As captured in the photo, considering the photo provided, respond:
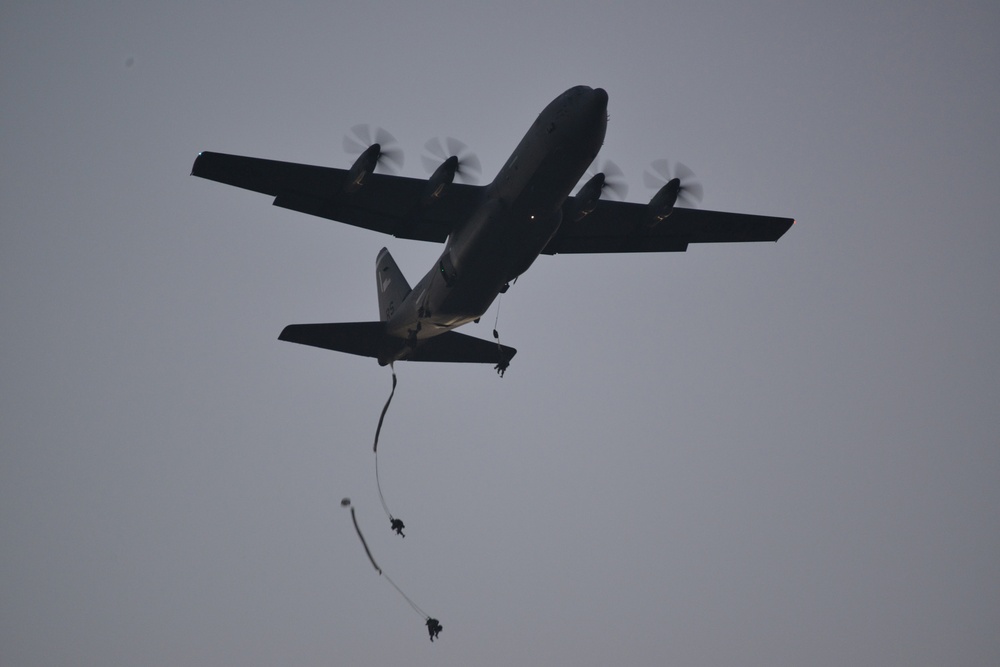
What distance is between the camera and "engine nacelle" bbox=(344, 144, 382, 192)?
2317cm

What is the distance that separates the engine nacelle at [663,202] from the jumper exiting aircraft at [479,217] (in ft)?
0.14

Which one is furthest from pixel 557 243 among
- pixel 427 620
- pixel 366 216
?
pixel 427 620

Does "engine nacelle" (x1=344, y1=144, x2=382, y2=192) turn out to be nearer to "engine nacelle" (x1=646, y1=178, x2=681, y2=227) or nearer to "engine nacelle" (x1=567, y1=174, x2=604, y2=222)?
"engine nacelle" (x1=567, y1=174, x2=604, y2=222)

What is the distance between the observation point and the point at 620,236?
28.6 m

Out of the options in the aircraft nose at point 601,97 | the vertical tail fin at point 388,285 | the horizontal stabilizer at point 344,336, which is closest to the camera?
the aircraft nose at point 601,97

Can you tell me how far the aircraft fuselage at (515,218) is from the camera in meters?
21.9

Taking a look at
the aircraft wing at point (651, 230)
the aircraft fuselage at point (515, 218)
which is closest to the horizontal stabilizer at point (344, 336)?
the aircraft fuselage at point (515, 218)

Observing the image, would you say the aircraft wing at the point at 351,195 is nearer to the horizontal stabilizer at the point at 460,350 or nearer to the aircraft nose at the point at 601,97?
the horizontal stabilizer at the point at 460,350

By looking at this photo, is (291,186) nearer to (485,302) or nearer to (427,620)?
(485,302)

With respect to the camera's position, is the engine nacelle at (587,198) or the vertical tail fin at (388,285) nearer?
the engine nacelle at (587,198)

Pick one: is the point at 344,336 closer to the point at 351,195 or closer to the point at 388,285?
the point at 351,195

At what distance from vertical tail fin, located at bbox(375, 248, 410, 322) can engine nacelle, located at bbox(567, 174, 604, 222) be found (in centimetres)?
778

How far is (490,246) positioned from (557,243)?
209 inches

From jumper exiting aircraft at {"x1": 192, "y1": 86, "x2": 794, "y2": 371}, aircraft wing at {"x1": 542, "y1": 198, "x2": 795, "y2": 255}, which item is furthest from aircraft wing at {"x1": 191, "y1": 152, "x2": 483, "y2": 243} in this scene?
aircraft wing at {"x1": 542, "y1": 198, "x2": 795, "y2": 255}
